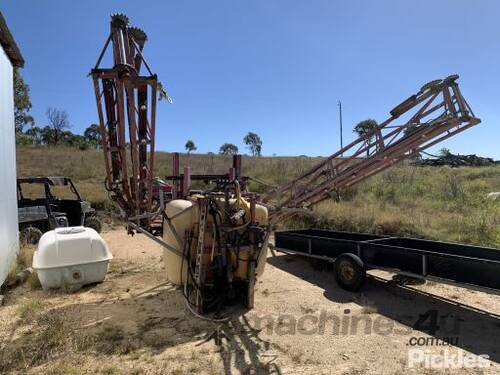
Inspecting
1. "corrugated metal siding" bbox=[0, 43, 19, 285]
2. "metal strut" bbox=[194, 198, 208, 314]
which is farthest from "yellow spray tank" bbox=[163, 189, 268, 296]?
"corrugated metal siding" bbox=[0, 43, 19, 285]

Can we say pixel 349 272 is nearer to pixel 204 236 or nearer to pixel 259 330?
pixel 259 330

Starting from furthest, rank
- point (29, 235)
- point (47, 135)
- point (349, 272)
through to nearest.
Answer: point (47, 135) < point (29, 235) < point (349, 272)

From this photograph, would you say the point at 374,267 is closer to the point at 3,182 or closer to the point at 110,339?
the point at 110,339

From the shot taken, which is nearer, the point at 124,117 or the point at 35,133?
the point at 124,117

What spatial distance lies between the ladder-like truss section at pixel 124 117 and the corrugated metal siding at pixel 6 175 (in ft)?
7.32

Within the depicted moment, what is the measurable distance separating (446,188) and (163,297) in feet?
47.5

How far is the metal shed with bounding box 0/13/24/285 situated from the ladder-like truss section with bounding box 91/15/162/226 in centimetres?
226

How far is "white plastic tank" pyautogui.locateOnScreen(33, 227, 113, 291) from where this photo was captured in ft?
23.9

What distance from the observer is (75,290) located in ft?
24.7

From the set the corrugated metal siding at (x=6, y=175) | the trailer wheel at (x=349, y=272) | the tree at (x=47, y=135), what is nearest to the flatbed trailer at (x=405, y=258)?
the trailer wheel at (x=349, y=272)

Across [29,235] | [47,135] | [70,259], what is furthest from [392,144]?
[47,135]

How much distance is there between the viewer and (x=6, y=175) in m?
8.61

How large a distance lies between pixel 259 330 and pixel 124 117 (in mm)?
4172
